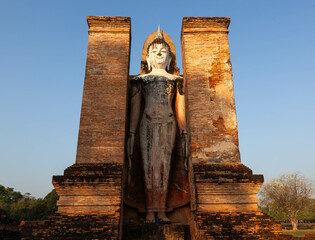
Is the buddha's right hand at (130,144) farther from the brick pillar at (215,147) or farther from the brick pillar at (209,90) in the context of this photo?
the brick pillar at (209,90)

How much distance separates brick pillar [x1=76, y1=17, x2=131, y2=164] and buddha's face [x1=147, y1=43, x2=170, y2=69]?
1.20 m

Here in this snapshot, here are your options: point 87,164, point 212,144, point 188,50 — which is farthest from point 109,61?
point 212,144

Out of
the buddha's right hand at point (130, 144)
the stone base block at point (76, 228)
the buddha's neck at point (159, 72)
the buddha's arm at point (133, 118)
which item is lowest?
the stone base block at point (76, 228)

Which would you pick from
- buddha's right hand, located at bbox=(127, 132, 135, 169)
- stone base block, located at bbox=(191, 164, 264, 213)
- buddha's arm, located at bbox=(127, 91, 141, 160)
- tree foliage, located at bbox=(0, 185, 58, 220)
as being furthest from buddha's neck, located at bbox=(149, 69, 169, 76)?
tree foliage, located at bbox=(0, 185, 58, 220)

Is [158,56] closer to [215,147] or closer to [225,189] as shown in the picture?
[215,147]

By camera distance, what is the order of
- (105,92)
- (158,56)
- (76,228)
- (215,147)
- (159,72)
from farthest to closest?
(158,56)
(159,72)
(105,92)
(215,147)
(76,228)

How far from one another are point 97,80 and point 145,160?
240cm

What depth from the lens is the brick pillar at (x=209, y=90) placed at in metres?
5.93

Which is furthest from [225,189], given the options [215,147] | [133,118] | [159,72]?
[159,72]

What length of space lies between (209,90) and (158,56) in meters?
2.26

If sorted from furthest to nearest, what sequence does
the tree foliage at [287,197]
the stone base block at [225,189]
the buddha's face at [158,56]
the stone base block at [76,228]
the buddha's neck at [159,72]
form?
the tree foliage at [287,197], the buddha's face at [158,56], the buddha's neck at [159,72], the stone base block at [225,189], the stone base block at [76,228]

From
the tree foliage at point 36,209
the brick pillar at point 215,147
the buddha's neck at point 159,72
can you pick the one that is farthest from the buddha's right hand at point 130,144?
the tree foliage at point 36,209

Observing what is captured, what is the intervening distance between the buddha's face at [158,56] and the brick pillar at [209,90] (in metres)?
0.97

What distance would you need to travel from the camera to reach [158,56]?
26.0 ft
